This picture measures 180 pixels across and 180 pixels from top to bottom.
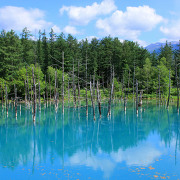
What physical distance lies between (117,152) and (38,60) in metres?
38.2

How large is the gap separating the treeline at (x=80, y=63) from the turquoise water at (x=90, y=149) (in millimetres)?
17095

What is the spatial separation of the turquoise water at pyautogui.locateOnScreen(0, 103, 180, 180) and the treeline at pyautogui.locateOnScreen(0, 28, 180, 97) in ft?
56.1

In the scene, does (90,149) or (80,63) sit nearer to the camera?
(90,149)

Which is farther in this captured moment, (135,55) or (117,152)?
(135,55)

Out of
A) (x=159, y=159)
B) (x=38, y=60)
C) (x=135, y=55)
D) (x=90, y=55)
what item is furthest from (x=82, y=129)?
(x=135, y=55)

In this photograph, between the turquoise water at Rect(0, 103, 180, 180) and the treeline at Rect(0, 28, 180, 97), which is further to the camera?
the treeline at Rect(0, 28, 180, 97)

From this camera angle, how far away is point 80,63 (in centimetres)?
4631

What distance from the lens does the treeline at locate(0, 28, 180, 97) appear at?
39.3 meters

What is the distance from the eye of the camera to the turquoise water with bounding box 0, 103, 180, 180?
10.0 m

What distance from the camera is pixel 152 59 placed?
57.1m

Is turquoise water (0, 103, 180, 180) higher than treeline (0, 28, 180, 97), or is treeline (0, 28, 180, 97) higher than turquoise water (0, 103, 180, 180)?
treeline (0, 28, 180, 97)

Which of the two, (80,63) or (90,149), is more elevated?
(80,63)

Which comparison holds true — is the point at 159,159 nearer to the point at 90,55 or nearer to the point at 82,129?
the point at 82,129

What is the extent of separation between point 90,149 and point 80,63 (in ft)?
112
